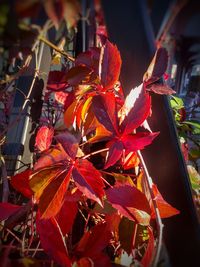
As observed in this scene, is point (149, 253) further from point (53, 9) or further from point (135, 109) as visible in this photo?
point (53, 9)

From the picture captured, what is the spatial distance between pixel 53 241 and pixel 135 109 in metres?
0.28

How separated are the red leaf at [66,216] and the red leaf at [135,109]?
0.64ft

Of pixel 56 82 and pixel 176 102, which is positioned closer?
pixel 56 82

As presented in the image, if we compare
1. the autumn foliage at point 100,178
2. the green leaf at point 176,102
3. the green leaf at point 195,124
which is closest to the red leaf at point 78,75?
the autumn foliage at point 100,178

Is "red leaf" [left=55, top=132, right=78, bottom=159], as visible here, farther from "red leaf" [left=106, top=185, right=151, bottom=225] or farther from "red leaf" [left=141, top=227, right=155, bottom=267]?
"red leaf" [left=141, top=227, right=155, bottom=267]

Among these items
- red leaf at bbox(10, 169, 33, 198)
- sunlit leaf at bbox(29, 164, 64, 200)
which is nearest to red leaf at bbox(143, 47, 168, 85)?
sunlit leaf at bbox(29, 164, 64, 200)

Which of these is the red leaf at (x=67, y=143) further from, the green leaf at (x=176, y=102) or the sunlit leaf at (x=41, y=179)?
the green leaf at (x=176, y=102)

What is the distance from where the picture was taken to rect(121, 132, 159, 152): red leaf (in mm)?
415

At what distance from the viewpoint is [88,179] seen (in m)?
0.48

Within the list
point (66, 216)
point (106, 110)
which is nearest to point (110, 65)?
point (106, 110)

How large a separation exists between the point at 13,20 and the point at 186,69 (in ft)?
1.39

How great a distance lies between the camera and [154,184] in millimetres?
433

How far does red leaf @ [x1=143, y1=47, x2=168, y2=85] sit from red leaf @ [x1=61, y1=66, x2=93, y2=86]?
0.63 ft

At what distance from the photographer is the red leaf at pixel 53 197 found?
1.46 feet
